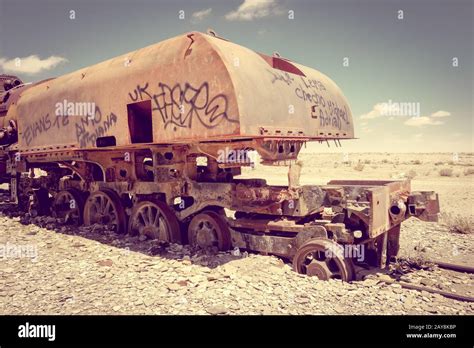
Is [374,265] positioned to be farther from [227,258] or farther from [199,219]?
[199,219]

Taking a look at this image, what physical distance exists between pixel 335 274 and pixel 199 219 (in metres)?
2.87

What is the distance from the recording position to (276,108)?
6.05m

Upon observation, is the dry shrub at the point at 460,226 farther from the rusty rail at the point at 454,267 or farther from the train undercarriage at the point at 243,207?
the train undercarriage at the point at 243,207

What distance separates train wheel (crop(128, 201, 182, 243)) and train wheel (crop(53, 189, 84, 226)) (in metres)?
2.45

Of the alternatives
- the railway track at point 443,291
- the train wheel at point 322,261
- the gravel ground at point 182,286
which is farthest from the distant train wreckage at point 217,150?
the gravel ground at point 182,286

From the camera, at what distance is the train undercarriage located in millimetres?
5922

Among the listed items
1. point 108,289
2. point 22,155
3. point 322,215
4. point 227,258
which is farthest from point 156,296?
point 22,155

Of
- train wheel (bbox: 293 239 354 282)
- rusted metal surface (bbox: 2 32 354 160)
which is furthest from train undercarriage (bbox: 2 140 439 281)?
rusted metal surface (bbox: 2 32 354 160)

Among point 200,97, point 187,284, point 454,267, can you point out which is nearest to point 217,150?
point 200,97

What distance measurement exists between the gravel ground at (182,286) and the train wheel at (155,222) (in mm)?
320

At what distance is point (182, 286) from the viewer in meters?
5.13

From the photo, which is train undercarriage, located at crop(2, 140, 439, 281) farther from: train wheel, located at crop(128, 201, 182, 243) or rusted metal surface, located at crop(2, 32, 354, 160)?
rusted metal surface, located at crop(2, 32, 354, 160)

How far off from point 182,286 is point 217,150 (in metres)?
2.46

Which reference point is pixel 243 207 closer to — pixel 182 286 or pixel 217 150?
pixel 217 150
